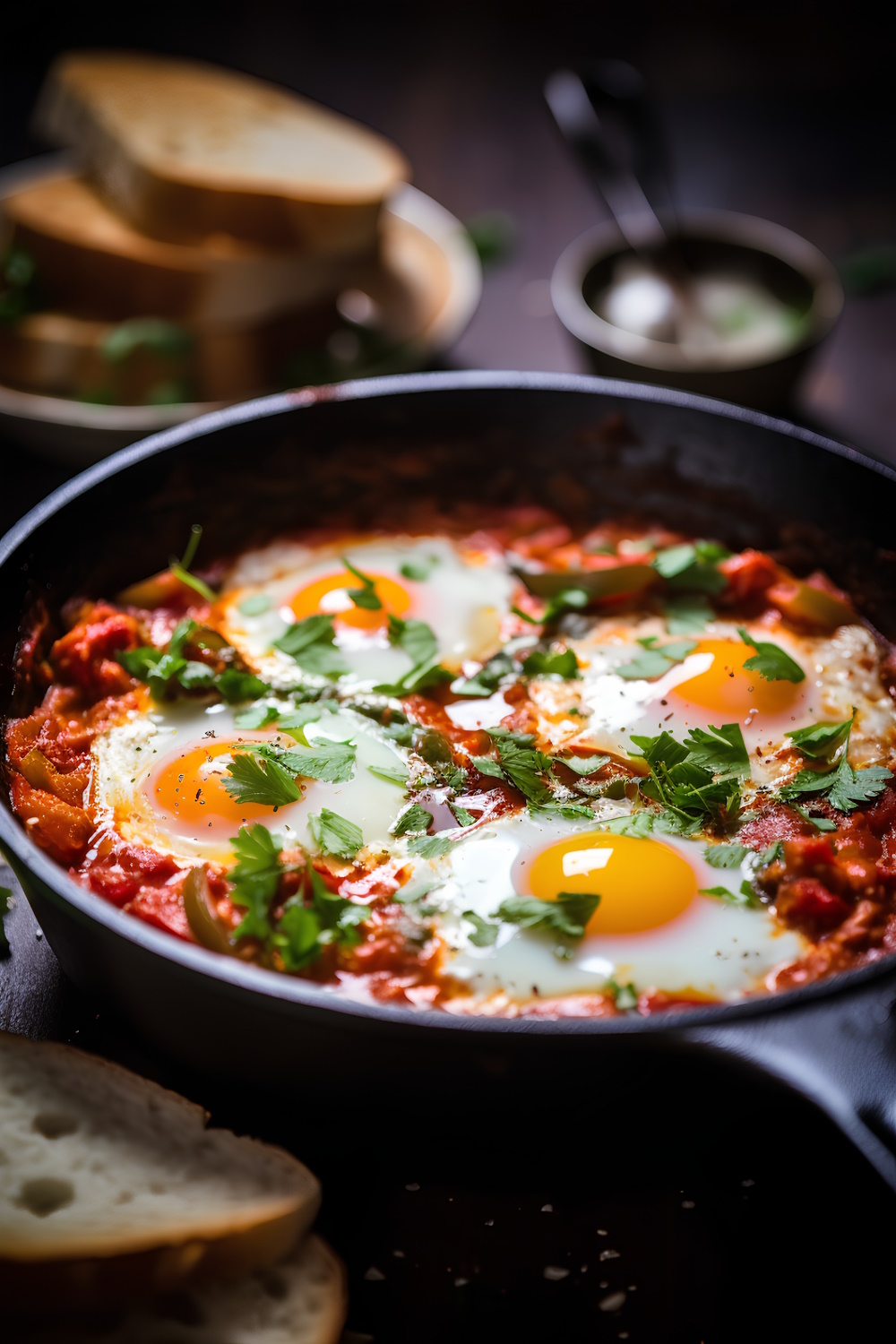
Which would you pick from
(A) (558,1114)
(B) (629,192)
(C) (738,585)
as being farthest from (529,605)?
(B) (629,192)

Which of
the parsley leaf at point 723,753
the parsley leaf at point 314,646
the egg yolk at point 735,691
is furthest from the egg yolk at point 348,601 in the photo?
the parsley leaf at point 723,753

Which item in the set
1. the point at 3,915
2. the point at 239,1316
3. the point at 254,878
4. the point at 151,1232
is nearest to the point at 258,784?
the point at 254,878

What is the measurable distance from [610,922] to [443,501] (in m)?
1.87

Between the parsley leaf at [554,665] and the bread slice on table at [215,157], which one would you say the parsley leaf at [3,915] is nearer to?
the parsley leaf at [554,665]

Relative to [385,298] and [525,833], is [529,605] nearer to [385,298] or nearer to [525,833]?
[525,833]

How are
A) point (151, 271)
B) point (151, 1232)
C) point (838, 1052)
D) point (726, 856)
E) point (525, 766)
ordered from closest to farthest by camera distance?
point (838, 1052) < point (151, 1232) < point (726, 856) < point (525, 766) < point (151, 271)

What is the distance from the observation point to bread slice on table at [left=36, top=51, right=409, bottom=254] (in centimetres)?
479

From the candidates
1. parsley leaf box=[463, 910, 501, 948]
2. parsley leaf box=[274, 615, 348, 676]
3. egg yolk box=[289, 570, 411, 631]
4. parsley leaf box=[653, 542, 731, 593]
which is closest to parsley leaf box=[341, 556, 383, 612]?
egg yolk box=[289, 570, 411, 631]

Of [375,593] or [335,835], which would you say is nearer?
[335,835]

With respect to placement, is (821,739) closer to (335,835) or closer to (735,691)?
(735,691)

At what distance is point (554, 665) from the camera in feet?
10.9

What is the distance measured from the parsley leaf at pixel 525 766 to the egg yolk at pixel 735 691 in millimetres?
473

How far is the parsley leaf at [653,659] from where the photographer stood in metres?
3.35

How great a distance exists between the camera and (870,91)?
24.2 ft
